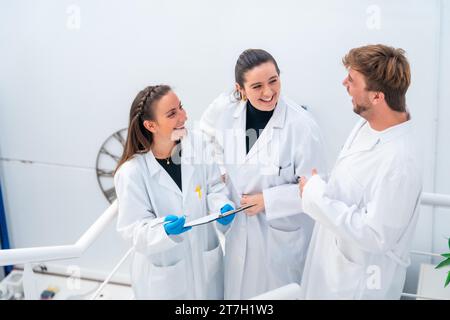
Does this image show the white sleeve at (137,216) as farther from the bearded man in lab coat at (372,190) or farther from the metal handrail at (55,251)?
the bearded man in lab coat at (372,190)

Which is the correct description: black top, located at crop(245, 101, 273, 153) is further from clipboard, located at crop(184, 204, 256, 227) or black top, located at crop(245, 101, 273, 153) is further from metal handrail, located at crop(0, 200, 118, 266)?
metal handrail, located at crop(0, 200, 118, 266)

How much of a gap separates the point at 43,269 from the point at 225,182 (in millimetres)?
2071

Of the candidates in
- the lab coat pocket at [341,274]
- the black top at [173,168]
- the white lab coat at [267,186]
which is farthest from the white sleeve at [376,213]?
the black top at [173,168]

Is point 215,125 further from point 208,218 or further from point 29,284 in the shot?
point 29,284

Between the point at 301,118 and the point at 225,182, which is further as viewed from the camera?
the point at 225,182

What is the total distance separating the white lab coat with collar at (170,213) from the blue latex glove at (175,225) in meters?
0.02

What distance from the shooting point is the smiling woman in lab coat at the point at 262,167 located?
1757mm

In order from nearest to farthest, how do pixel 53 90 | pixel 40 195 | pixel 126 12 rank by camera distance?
pixel 126 12 → pixel 53 90 → pixel 40 195

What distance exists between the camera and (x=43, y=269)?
3.51 meters

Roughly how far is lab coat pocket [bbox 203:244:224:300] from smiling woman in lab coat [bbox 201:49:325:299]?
0.11ft

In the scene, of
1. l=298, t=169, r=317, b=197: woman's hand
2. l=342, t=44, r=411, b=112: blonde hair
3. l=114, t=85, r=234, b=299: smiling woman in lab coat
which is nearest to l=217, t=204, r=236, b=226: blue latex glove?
l=114, t=85, r=234, b=299: smiling woman in lab coat

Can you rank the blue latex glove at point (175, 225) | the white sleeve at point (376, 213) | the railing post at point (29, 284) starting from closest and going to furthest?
1. the white sleeve at point (376, 213)
2. the blue latex glove at point (175, 225)
3. the railing post at point (29, 284)

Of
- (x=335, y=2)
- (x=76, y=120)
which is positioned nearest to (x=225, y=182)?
(x=335, y=2)

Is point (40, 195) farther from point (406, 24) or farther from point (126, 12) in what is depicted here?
point (406, 24)
